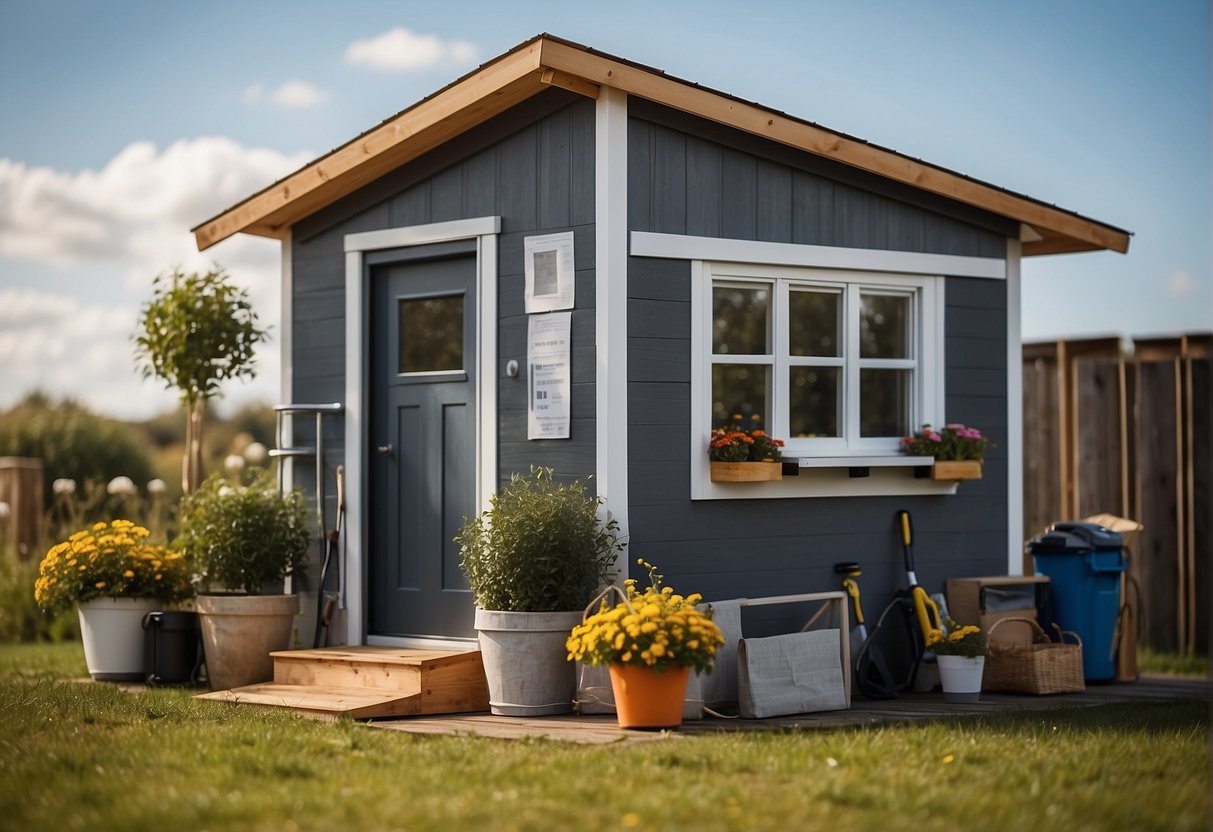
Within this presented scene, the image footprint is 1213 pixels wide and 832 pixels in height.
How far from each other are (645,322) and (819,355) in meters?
1.36

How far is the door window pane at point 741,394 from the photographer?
830 centimetres

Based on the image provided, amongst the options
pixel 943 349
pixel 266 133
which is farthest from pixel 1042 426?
pixel 266 133

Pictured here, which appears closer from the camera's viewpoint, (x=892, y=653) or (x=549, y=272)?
(x=549, y=272)

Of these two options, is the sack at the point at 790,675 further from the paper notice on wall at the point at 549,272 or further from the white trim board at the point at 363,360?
the paper notice on wall at the point at 549,272

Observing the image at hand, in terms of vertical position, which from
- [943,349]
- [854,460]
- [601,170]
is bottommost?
[854,460]

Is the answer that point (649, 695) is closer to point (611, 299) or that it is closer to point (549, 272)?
point (611, 299)

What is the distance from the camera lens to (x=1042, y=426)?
10930 millimetres

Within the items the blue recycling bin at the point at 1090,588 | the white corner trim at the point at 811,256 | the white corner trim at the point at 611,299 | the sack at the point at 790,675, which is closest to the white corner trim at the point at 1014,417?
the white corner trim at the point at 811,256

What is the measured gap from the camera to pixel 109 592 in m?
8.73

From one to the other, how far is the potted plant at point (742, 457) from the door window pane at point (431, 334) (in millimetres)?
1626

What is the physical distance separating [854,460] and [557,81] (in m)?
2.69

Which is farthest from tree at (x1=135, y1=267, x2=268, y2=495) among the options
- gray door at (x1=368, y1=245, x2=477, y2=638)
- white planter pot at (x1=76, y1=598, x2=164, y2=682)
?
white planter pot at (x1=76, y1=598, x2=164, y2=682)

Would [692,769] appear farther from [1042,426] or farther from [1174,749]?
[1042,426]

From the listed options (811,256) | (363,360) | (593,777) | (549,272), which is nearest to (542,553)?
(549,272)
